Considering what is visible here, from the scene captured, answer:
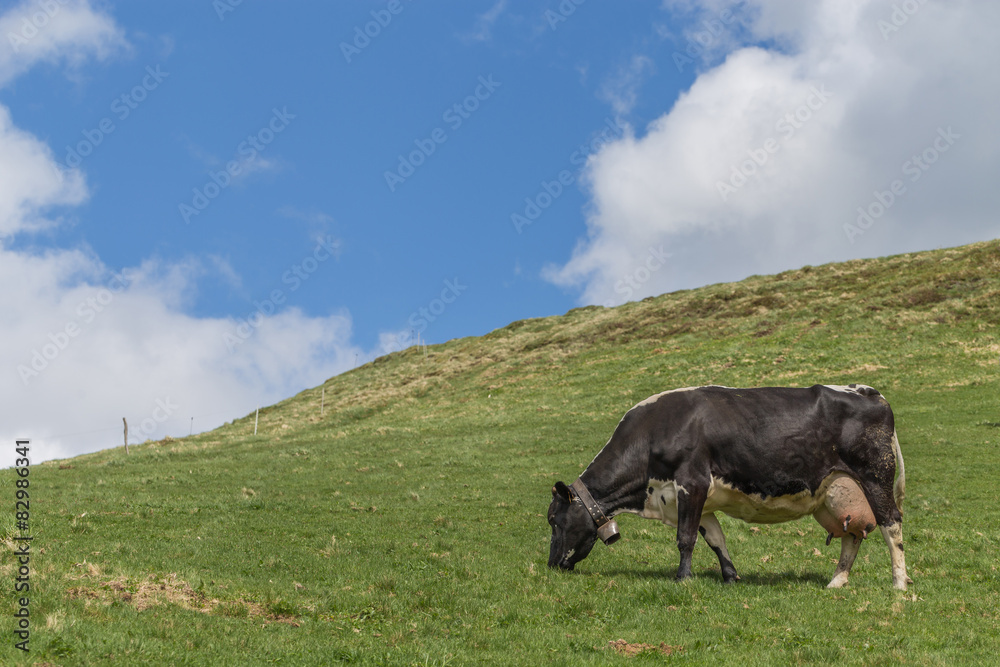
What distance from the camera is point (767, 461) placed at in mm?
12461

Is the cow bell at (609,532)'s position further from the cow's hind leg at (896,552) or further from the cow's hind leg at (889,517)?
the cow's hind leg at (896,552)

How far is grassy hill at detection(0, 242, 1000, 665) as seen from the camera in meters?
9.23

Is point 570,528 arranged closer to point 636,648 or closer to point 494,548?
point 494,548

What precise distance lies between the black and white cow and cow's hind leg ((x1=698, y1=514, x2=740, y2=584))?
0.02 m

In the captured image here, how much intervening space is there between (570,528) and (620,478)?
56.0 inches

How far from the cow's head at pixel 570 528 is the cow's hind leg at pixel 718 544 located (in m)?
2.01

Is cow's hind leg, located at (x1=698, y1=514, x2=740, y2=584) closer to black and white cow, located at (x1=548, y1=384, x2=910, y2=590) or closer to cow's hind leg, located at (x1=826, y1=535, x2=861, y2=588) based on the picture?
black and white cow, located at (x1=548, y1=384, x2=910, y2=590)

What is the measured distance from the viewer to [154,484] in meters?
30.9

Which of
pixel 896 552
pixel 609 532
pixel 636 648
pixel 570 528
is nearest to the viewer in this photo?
pixel 636 648

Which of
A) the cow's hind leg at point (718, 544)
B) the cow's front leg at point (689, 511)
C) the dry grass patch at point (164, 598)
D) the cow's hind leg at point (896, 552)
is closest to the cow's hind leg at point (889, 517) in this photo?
the cow's hind leg at point (896, 552)

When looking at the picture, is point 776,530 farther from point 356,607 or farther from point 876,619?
point 356,607

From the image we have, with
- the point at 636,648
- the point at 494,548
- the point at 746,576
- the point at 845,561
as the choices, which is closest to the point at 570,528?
the point at 746,576

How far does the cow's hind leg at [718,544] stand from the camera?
12781 mm

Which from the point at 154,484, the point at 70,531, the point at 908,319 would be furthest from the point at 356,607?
the point at 908,319
